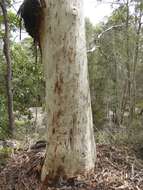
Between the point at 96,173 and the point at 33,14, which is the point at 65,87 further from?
the point at 96,173

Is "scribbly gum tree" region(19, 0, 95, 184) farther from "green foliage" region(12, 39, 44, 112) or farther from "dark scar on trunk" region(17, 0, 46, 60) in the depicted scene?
"green foliage" region(12, 39, 44, 112)

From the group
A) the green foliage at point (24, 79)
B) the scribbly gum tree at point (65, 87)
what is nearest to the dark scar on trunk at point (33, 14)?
the scribbly gum tree at point (65, 87)

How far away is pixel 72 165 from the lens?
3660 millimetres

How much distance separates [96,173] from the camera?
3805 mm

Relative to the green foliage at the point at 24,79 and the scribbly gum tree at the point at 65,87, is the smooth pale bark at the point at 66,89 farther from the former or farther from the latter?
the green foliage at the point at 24,79

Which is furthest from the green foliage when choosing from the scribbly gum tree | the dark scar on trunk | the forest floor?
the scribbly gum tree

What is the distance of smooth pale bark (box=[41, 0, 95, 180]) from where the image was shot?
3596 mm

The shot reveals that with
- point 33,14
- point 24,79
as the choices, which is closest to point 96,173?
point 33,14

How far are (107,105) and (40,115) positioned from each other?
5.20 m

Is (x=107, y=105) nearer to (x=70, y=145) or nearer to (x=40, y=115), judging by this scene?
(x=40, y=115)

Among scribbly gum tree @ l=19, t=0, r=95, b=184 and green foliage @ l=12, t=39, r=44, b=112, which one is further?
green foliage @ l=12, t=39, r=44, b=112

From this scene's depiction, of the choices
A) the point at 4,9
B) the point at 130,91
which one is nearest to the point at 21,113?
the point at 4,9

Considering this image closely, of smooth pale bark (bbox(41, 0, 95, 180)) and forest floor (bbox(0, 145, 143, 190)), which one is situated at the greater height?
smooth pale bark (bbox(41, 0, 95, 180))

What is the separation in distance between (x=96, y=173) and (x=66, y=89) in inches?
36.5
